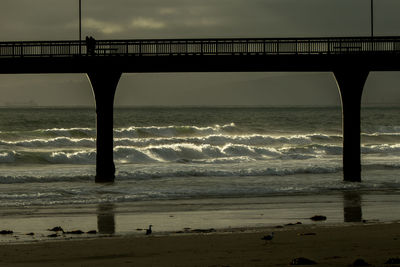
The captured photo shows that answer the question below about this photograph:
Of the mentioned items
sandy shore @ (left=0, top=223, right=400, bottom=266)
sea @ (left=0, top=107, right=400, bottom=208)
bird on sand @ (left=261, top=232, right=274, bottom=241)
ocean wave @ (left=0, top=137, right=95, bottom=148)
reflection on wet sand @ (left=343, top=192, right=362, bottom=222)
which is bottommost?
sandy shore @ (left=0, top=223, right=400, bottom=266)

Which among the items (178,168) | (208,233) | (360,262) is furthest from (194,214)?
(178,168)

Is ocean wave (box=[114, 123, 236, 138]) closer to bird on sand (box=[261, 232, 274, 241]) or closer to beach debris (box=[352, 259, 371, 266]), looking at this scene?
bird on sand (box=[261, 232, 274, 241])

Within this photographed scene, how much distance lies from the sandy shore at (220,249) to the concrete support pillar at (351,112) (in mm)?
17611

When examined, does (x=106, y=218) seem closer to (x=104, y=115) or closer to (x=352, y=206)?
(x=352, y=206)

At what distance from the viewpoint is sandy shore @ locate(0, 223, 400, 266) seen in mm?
18750

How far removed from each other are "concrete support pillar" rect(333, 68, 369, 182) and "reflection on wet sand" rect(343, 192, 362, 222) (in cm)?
594

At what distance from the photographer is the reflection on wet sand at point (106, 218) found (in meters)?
24.5

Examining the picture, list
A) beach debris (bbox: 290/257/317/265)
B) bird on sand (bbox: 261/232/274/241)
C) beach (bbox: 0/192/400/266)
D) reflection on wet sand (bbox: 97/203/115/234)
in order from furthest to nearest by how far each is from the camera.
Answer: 1. reflection on wet sand (bbox: 97/203/115/234)
2. bird on sand (bbox: 261/232/274/241)
3. beach (bbox: 0/192/400/266)
4. beach debris (bbox: 290/257/317/265)

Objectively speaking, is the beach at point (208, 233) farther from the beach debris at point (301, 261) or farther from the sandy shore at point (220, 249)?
the beach debris at point (301, 261)

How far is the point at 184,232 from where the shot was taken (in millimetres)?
23609

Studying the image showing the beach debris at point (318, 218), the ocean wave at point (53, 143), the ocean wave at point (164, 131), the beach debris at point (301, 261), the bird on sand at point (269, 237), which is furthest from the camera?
the ocean wave at point (164, 131)

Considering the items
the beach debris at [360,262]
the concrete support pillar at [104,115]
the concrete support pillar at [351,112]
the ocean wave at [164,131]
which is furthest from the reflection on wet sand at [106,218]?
the ocean wave at [164,131]

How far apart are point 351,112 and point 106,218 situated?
1769 centimetres

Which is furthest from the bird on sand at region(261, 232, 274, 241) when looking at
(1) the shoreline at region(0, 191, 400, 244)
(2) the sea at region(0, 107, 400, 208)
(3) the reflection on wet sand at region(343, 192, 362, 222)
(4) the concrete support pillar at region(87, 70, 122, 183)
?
(4) the concrete support pillar at region(87, 70, 122, 183)
